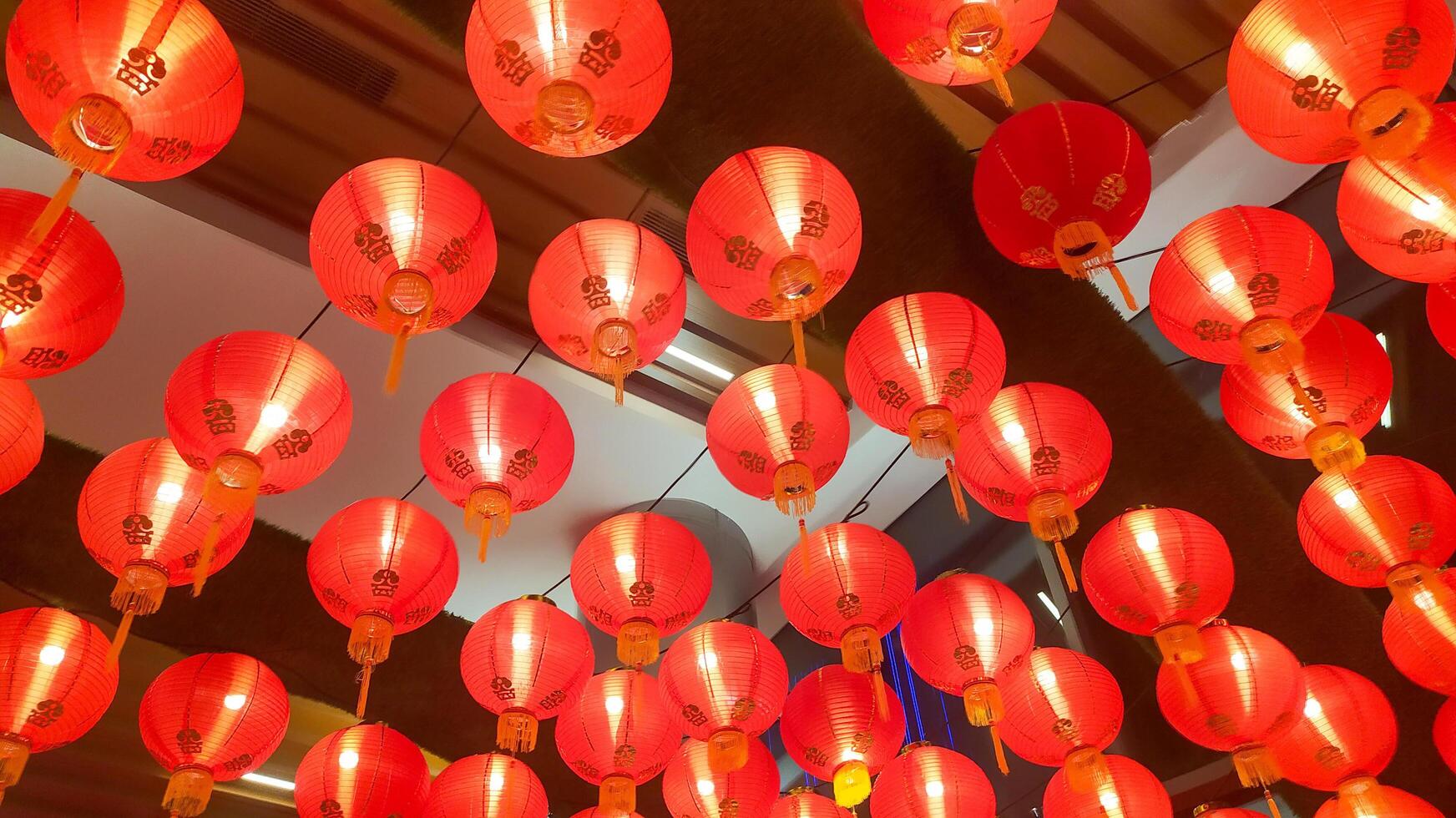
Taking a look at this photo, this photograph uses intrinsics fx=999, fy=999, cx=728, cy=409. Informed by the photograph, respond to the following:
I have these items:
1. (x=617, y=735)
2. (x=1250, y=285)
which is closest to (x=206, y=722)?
(x=617, y=735)

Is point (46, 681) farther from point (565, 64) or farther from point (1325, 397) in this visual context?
point (1325, 397)

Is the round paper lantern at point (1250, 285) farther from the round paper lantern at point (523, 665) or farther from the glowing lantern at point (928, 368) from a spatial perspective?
the round paper lantern at point (523, 665)

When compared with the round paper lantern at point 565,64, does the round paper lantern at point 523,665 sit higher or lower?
lower

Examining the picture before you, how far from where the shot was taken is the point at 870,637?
281 cm

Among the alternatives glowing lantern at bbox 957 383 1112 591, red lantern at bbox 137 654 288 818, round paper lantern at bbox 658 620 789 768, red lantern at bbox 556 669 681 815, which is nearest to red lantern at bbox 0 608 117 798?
red lantern at bbox 137 654 288 818

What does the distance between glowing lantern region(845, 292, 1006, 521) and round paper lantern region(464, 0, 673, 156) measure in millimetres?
892

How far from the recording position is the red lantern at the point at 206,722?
9.20 ft

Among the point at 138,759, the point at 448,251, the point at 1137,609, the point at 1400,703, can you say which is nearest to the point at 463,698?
the point at 138,759

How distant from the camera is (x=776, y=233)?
2.37 m

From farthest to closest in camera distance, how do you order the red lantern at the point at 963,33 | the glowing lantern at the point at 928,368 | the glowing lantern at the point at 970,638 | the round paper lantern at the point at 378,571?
the glowing lantern at the point at 970,638 < the round paper lantern at the point at 378,571 < the glowing lantern at the point at 928,368 < the red lantern at the point at 963,33

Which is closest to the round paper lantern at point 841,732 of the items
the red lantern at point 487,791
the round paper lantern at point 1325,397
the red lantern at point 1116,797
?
the red lantern at point 1116,797

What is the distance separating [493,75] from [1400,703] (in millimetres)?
3845

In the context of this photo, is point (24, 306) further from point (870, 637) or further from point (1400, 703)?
point (1400, 703)

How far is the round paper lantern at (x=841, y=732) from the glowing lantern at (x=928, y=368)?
87 centimetres
